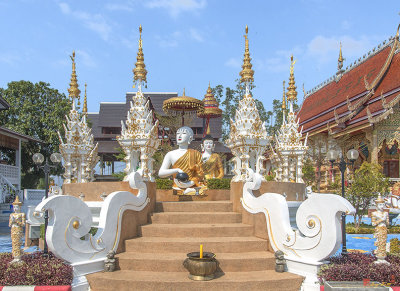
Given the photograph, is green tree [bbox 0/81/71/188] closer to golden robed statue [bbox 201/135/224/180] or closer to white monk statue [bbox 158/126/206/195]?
golden robed statue [bbox 201/135/224/180]

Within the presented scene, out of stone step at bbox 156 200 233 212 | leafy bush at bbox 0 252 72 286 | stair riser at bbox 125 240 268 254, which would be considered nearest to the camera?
leafy bush at bbox 0 252 72 286

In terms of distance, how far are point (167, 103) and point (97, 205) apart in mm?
5667

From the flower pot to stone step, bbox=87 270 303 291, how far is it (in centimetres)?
9

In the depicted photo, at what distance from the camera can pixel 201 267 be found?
574 centimetres

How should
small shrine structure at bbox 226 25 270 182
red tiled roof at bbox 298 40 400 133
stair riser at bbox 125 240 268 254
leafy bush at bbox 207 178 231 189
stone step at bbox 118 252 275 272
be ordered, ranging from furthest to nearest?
red tiled roof at bbox 298 40 400 133 → leafy bush at bbox 207 178 231 189 → small shrine structure at bbox 226 25 270 182 → stair riser at bbox 125 240 268 254 → stone step at bbox 118 252 275 272

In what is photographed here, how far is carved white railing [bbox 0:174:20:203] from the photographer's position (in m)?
21.3

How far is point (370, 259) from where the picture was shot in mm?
6422

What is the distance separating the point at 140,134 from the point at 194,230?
3.20 m

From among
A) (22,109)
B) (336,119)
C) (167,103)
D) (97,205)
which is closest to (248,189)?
(97,205)

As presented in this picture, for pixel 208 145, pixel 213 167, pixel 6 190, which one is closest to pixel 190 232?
pixel 213 167

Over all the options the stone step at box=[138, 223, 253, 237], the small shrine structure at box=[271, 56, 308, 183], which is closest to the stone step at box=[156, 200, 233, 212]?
the stone step at box=[138, 223, 253, 237]

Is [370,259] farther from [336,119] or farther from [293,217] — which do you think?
[336,119]

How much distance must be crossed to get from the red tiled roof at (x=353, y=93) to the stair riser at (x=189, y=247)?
18.6 m

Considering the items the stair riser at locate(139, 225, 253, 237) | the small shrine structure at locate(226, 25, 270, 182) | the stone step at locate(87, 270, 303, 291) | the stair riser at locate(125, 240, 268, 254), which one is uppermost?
the small shrine structure at locate(226, 25, 270, 182)
